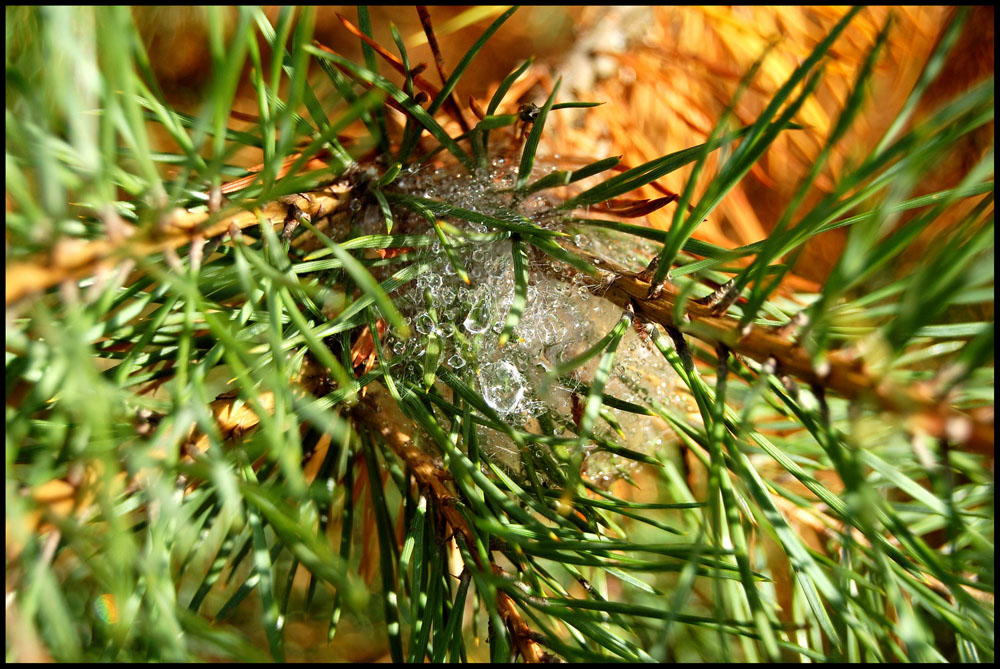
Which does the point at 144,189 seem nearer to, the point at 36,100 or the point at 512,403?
the point at 36,100

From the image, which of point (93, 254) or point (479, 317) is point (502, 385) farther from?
point (93, 254)

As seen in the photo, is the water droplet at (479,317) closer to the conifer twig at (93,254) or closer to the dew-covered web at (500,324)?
the dew-covered web at (500,324)

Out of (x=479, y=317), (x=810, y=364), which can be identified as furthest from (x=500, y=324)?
(x=810, y=364)

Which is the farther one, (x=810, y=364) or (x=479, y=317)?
(x=479, y=317)

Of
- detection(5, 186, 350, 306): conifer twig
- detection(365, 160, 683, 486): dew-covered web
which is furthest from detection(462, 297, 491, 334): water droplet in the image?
detection(5, 186, 350, 306): conifer twig

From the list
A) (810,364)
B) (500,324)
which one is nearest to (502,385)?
(500,324)

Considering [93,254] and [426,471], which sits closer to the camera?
[93,254]

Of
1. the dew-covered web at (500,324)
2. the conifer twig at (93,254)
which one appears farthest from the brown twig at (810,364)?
the conifer twig at (93,254)

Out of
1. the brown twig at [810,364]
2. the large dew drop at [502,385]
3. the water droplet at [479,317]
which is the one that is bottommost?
the brown twig at [810,364]

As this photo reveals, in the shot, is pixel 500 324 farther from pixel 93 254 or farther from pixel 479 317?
pixel 93 254

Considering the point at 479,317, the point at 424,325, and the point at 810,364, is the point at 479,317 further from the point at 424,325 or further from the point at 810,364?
the point at 810,364

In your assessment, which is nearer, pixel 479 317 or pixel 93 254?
pixel 93 254
